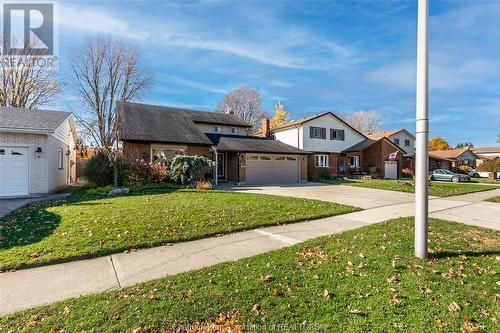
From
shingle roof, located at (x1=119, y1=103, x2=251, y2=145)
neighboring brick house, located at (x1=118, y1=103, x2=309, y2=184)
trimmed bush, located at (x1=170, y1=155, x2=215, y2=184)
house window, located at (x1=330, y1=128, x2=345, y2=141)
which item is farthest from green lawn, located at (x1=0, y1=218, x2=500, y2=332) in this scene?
house window, located at (x1=330, y1=128, x2=345, y2=141)

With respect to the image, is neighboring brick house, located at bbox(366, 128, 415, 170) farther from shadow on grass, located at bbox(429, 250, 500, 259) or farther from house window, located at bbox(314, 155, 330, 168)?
shadow on grass, located at bbox(429, 250, 500, 259)

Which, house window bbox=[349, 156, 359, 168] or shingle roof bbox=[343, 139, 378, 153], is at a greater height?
shingle roof bbox=[343, 139, 378, 153]

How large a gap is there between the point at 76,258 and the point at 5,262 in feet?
3.35

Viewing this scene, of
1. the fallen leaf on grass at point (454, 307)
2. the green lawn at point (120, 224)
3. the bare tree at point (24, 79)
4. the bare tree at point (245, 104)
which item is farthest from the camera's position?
the bare tree at point (245, 104)

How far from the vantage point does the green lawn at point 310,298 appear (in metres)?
2.79

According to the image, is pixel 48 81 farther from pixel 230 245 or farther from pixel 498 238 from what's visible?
pixel 498 238

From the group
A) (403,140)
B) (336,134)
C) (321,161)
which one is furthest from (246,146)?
(403,140)

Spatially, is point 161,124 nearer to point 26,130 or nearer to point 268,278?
point 26,130

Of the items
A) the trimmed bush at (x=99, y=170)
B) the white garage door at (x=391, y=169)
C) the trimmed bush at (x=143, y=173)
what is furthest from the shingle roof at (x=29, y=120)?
the white garage door at (x=391, y=169)

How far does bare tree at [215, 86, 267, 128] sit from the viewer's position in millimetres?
44531

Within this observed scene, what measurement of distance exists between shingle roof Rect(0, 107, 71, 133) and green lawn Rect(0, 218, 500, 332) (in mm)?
11811

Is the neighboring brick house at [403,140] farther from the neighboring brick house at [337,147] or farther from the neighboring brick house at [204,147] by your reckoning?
the neighboring brick house at [204,147]

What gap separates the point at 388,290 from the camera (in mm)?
3492

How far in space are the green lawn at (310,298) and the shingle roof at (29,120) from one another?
11811 millimetres
